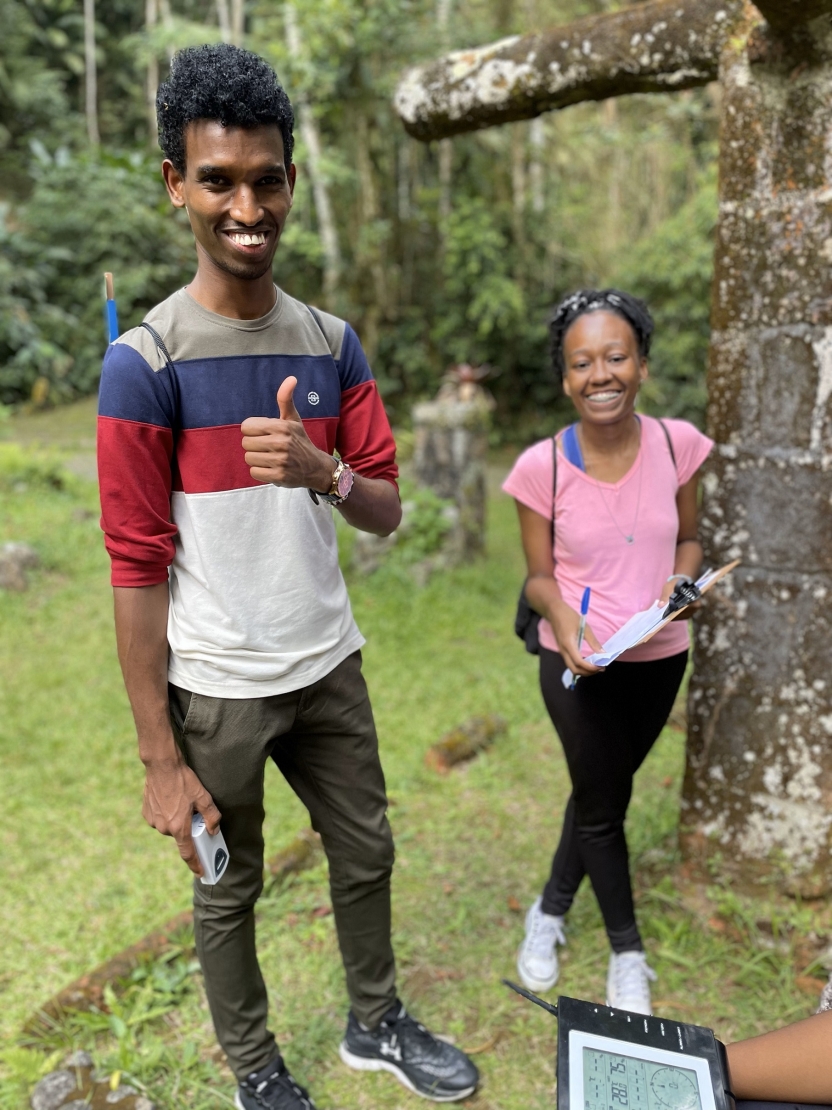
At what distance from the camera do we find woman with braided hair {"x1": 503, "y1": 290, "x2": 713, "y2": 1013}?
201cm

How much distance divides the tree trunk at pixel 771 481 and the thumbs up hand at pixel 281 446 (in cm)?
136

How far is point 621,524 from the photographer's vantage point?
2.02m

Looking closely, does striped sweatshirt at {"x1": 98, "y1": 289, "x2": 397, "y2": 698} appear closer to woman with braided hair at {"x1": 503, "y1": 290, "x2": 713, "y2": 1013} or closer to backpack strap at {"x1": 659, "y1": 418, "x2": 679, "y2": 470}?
woman with braided hair at {"x1": 503, "y1": 290, "x2": 713, "y2": 1013}

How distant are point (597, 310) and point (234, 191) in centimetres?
89

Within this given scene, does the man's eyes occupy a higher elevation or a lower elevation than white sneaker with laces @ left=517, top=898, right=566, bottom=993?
higher

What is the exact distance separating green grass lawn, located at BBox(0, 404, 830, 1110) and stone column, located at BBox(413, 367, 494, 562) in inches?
69.4

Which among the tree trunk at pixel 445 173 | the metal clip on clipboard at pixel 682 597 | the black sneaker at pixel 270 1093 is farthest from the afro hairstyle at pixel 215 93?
the tree trunk at pixel 445 173

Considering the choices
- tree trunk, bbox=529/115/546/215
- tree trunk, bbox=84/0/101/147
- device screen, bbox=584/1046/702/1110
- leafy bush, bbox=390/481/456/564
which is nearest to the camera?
device screen, bbox=584/1046/702/1110

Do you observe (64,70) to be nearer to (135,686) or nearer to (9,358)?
(9,358)

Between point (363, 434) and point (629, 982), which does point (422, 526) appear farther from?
point (363, 434)

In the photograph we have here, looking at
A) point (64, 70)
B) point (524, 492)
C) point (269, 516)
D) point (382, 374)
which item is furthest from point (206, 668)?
point (64, 70)

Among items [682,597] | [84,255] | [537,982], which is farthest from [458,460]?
[84,255]

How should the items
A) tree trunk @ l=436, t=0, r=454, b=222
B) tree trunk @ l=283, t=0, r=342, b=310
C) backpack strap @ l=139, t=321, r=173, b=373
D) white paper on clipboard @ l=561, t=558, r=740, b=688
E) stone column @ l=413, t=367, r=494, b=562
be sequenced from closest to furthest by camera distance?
backpack strap @ l=139, t=321, r=173, b=373 → white paper on clipboard @ l=561, t=558, r=740, b=688 → stone column @ l=413, t=367, r=494, b=562 → tree trunk @ l=283, t=0, r=342, b=310 → tree trunk @ l=436, t=0, r=454, b=222

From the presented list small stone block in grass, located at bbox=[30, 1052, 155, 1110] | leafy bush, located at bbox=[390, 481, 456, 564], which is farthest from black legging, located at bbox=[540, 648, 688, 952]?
leafy bush, located at bbox=[390, 481, 456, 564]
